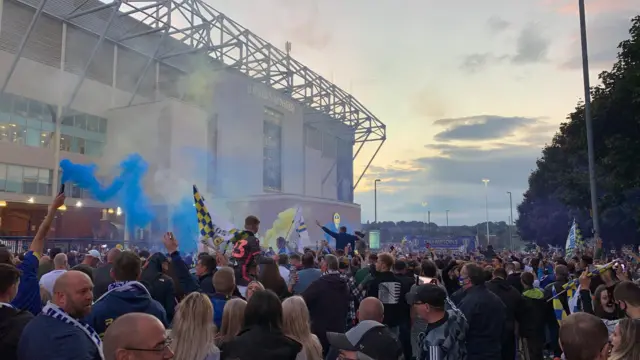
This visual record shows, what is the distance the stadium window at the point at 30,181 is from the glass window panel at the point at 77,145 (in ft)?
9.48

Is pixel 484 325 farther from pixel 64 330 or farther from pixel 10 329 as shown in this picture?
pixel 10 329

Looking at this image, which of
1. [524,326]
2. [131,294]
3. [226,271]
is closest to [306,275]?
[226,271]

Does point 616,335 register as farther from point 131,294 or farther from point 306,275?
point 306,275

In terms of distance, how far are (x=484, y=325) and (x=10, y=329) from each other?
14.6ft

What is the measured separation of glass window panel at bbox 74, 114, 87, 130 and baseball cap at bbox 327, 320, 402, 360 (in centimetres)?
3371

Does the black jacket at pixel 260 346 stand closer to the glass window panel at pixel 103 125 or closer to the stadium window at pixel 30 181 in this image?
the stadium window at pixel 30 181

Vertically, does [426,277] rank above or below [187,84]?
below

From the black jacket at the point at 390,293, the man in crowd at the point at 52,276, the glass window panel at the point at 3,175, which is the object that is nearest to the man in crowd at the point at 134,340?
the man in crowd at the point at 52,276

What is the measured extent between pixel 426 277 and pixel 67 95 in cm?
3054

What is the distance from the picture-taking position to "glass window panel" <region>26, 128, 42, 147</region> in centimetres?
3033

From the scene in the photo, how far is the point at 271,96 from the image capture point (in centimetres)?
4712

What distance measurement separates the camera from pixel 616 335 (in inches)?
130

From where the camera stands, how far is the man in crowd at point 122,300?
4.16 m

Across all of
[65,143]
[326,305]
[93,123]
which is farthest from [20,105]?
[326,305]
